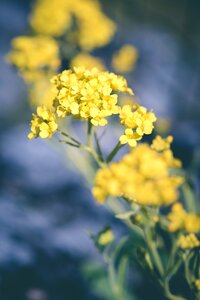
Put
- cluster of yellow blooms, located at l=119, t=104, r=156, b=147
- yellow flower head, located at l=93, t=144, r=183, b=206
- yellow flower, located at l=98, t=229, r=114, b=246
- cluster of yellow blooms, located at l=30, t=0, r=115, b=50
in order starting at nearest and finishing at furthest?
yellow flower head, located at l=93, t=144, r=183, b=206, cluster of yellow blooms, located at l=119, t=104, r=156, b=147, yellow flower, located at l=98, t=229, r=114, b=246, cluster of yellow blooms, located at l=30, t=0, r=115, b=50

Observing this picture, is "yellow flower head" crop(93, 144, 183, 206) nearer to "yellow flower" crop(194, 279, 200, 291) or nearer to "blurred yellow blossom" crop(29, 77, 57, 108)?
"yellow flower" crop(194, 279, 200, 291)

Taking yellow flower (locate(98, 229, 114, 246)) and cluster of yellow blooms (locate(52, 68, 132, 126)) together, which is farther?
yellow flower (locate(98, 229, 114, 246))

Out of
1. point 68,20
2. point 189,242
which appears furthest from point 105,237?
point 68,20

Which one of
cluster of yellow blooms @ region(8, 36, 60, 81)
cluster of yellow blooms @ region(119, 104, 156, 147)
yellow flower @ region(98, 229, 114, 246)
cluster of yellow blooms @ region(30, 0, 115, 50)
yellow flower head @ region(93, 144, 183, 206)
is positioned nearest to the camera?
yellow flower head @ region(93, 144, 183, 206)

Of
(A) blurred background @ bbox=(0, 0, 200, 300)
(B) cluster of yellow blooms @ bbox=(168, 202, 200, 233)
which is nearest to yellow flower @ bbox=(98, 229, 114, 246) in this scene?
(B) cluster of yellow blooms @ bbox=(168, 202, 200, 233)

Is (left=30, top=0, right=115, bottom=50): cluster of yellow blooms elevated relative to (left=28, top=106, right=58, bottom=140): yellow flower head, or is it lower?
elevated

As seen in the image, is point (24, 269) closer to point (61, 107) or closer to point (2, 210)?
point (2, 210)

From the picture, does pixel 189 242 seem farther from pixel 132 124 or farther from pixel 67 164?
pixel 67 164

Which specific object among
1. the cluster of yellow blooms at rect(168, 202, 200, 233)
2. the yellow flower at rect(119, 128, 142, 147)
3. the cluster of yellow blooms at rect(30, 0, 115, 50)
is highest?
the cluster of yellow blooms at rect(30, 0, 115, 50)
